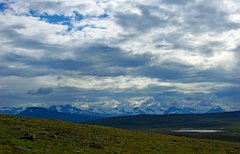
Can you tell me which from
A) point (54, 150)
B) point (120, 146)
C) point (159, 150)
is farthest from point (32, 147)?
point (159, 150)

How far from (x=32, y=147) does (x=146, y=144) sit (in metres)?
23.6

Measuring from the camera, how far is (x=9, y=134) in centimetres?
5206

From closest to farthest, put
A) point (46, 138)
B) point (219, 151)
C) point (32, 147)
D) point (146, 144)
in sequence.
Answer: point (32, 147)
point (46, 138)
point (146, 144)
point (219, 151)

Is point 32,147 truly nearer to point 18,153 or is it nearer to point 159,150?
point 18,153

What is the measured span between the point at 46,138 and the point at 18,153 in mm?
13392

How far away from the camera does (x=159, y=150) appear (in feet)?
195

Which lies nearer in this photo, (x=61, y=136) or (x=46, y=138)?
(x=46, y=138)

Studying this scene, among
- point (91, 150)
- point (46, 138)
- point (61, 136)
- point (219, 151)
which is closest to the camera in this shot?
point (91, 150)

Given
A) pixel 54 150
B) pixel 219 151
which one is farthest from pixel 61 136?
pixel 219 151

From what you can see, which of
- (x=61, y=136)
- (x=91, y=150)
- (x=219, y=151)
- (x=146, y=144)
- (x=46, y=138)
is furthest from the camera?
(x=219, y=151)

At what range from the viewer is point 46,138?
54062 millimetres

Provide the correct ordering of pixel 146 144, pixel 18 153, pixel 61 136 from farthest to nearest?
pixel 146 144, pixel 61 136, pixel 18 153

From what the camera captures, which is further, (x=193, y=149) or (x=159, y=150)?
(x=193, y=149)

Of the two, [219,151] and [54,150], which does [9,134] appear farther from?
[219,151]
